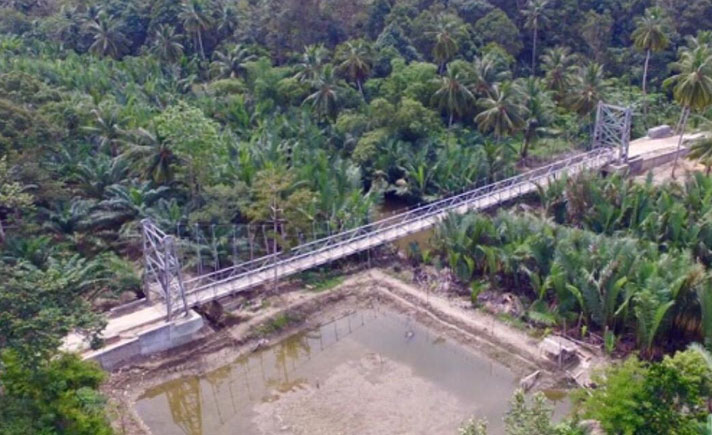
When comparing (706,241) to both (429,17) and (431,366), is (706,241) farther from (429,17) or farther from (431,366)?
(429,17)

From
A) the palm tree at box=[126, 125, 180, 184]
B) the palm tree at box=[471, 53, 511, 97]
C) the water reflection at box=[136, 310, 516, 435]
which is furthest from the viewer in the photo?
A: the palm tree at box=[471, 53, 511, 97]

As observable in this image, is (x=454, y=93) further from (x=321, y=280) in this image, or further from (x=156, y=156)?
(x=156, y=156)

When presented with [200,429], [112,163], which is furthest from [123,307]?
[112,163]

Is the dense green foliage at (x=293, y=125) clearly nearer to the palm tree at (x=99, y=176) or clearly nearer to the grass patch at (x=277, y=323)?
the palm tree at (x=99, y=176)

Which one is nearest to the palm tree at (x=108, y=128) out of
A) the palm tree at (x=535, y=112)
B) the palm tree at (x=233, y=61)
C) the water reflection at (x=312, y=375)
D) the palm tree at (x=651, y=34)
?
the palm tree at (x=233, y=61)

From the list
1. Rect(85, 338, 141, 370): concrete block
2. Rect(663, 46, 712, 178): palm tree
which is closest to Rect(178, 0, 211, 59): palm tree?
Rect(663, 46, 712, 178): palm tree

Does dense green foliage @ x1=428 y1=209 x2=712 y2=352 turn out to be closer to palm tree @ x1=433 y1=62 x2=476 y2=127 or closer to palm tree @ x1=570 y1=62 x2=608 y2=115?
palm tree @ x1=433 y1=62 x2=476 y2=127
